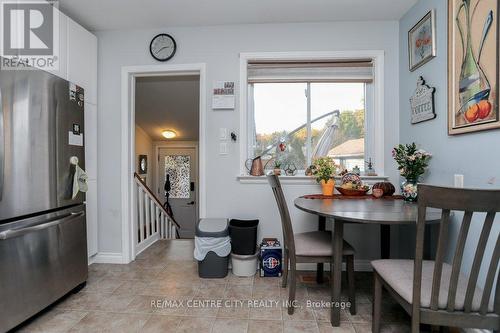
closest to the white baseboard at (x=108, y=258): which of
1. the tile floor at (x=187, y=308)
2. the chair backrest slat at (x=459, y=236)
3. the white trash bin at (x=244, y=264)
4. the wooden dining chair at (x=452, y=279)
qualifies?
the tile floor at (x=187, y=308)

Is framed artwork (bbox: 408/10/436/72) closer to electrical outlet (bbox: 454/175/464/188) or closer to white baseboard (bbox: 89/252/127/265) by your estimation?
electrical outlet (bbox: 454/175/464/188)

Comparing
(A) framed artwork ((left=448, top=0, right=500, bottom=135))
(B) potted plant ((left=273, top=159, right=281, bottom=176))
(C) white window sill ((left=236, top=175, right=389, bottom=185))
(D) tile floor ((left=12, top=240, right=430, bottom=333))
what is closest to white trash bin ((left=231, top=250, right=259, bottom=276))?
(D) tile floor ((left=12, top=240, right=430, bottom=333))

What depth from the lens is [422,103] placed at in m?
2.02

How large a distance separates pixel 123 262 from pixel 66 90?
1.73 metres

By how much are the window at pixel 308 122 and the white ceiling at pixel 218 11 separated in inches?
23.8

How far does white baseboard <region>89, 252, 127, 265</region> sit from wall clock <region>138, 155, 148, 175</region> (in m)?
2.53

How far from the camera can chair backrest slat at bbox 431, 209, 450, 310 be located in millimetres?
997

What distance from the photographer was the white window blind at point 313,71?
2.45 m

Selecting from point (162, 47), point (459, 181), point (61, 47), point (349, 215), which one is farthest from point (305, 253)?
point (61, 47)

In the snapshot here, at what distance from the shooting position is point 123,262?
2592mm

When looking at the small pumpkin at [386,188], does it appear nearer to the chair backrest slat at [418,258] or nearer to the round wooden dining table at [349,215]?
the round wooden dining table at [349,215]

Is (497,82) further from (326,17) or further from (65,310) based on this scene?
(65,310)

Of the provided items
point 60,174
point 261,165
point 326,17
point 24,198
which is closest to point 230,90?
point 261,165

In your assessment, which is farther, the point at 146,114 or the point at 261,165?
the point at 146,114
